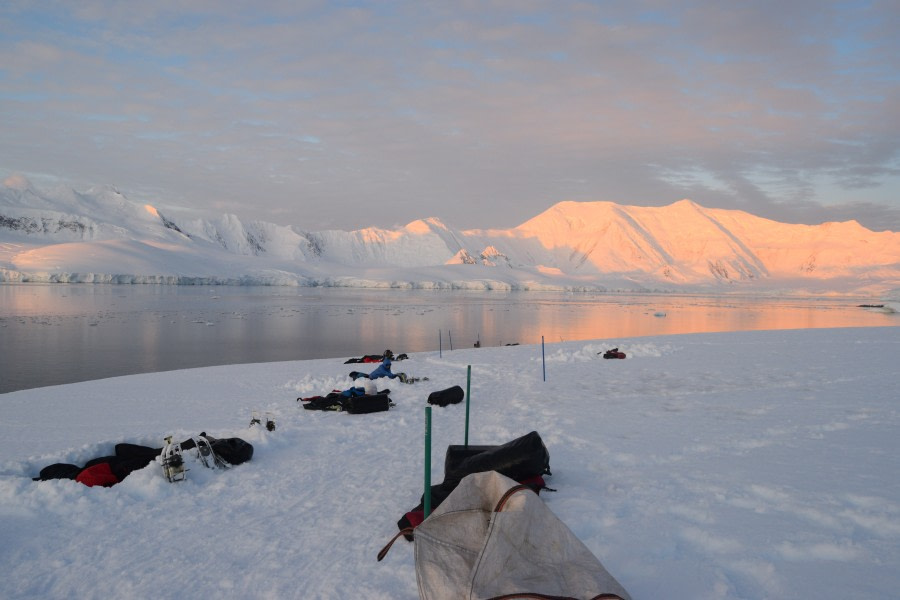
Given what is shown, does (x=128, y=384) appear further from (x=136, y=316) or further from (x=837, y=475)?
(x=136, y=316)

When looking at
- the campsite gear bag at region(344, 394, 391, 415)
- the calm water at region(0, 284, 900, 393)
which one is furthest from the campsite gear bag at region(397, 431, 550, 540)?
the calm water at region(0, 284, 900, 393)

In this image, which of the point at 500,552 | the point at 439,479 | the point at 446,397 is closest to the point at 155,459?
the point at 439,479

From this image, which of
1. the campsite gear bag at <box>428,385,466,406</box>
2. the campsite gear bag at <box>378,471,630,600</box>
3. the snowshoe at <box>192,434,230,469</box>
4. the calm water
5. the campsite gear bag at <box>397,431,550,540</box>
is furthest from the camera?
the calm water

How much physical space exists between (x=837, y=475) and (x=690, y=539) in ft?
7.79

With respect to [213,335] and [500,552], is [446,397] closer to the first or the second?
[500,552]

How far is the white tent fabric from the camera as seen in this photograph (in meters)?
3.04

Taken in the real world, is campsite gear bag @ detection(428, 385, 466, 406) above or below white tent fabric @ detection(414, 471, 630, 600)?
below

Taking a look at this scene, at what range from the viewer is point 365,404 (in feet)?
30.7

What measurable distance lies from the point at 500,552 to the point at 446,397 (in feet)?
22.1

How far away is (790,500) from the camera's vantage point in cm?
500

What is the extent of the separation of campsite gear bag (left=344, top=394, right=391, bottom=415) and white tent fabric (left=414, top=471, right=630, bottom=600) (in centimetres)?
578

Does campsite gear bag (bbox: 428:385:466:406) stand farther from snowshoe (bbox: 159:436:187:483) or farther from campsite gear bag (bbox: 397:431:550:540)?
snowshoe (bbox: 159:436:187:483)

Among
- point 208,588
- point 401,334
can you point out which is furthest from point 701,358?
point 401,334

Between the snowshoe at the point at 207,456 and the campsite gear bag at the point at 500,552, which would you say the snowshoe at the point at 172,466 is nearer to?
the snowshoe at the point at 207,456
